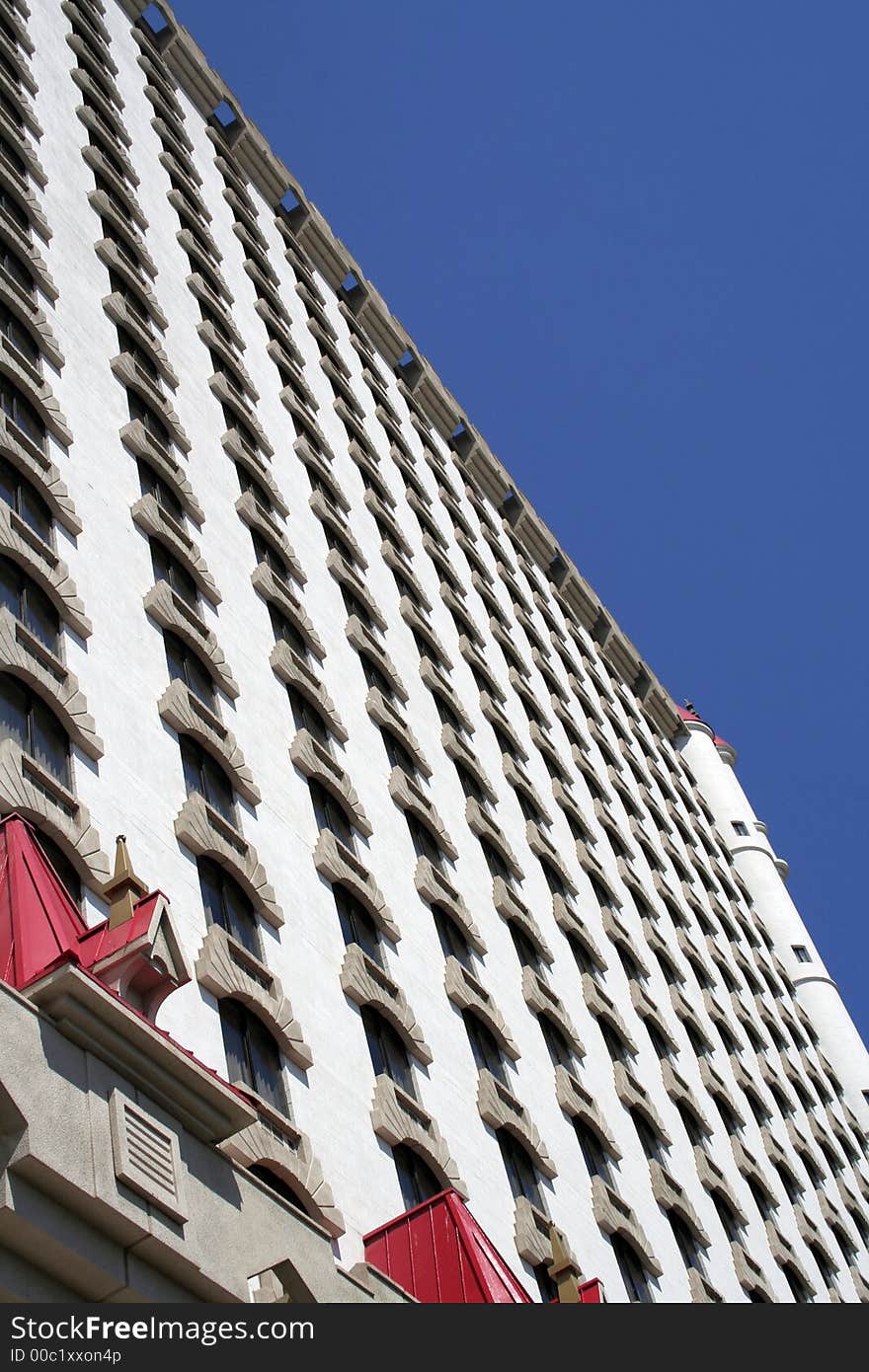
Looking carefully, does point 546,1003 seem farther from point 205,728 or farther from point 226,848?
point 226,848

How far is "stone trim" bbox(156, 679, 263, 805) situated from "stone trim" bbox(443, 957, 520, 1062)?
5.24 m

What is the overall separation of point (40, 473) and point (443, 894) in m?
Answer: 10.2

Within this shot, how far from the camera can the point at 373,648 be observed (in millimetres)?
34281

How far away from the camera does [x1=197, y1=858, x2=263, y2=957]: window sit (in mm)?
22031

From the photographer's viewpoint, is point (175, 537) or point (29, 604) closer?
point (29, 604)

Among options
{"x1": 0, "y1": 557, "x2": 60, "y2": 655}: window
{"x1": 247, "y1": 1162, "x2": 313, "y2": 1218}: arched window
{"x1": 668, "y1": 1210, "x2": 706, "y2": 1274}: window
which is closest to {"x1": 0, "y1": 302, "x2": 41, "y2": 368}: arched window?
{"x1": 0, "y1": 557, "x2": 60, "y2": 655}: window

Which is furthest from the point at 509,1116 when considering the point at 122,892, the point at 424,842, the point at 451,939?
the point at 122,892

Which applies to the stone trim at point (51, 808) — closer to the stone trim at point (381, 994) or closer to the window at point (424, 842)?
the stone trim at point (381, 994)

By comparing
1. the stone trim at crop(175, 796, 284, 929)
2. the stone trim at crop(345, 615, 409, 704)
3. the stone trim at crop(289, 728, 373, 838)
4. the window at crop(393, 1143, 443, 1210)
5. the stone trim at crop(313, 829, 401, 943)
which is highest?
the stone trim at crop(345, 615, 409, 704)

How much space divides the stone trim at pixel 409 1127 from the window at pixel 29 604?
23.4 feet

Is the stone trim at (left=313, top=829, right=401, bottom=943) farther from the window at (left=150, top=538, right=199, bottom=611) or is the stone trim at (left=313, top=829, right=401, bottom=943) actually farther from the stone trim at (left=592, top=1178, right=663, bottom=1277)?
the stone trim at (left=592, top=1178, right=663, bottom=1277)

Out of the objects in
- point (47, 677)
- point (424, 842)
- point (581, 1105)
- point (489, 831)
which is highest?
point (489, 831)

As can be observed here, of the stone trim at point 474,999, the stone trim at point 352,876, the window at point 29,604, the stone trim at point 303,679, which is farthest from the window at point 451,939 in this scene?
the window at point 29,604

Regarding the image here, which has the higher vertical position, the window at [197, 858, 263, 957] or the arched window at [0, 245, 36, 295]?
the arched window at [0, 245, 36, 295]
